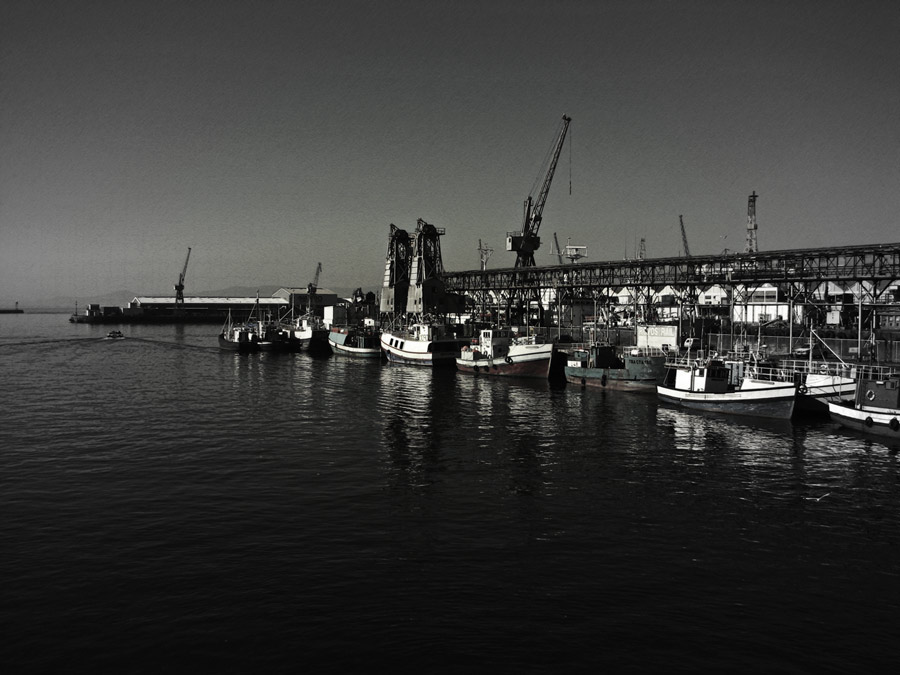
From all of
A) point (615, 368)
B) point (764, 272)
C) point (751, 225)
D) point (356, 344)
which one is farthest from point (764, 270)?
point (751, 225)

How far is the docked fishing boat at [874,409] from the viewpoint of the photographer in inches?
1750

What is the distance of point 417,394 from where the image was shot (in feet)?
227

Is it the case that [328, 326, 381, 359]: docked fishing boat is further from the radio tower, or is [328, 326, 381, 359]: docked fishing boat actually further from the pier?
the radio tower

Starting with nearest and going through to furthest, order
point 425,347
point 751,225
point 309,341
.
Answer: point 425,347, point 309,341, point 751,225

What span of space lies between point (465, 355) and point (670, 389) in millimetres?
36272

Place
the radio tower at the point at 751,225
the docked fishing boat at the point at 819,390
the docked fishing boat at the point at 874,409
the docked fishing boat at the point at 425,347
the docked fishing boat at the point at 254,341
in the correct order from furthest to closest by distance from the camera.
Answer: the radio tower at the point at 751,225 < the docked fishing boat at the point at 254,341 < the docked fishing boat at the point at 425,347 < the docked fishing boat at the point at 819,390 < the docked fishing boat at the point at 874,409

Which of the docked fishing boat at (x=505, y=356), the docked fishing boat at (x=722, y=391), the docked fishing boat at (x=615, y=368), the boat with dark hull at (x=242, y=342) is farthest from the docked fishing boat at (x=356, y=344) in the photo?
the docked fishing boat at (x=722, y=391)

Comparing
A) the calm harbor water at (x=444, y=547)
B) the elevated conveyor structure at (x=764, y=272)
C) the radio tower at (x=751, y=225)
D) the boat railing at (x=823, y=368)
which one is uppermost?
the radio tower at (x=751, y=225)

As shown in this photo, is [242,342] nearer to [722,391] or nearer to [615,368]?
[615,368]

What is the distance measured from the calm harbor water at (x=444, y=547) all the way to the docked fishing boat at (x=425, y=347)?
49.9 meters

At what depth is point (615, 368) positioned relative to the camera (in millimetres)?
75312

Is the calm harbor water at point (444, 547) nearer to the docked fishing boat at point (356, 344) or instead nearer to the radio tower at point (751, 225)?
the docked fishing boat at point (356, 344)

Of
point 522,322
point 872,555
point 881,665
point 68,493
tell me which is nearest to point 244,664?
point 881,665

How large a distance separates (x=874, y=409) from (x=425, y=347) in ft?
212
